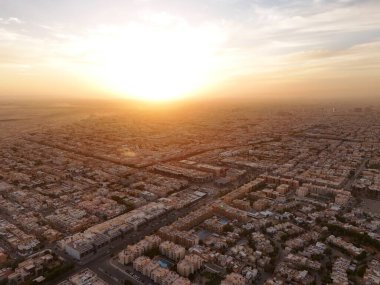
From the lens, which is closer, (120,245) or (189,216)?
(120,245)

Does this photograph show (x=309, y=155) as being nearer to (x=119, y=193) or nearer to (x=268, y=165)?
(x=268, y=165)

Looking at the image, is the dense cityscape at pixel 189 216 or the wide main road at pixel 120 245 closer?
the wide main road at pixel 120 245

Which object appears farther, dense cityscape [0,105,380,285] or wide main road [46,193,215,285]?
dense cityscape [0,105,380,285]

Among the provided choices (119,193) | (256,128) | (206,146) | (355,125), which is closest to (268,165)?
(206,146)

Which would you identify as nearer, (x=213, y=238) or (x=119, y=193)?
(x=213, y=238)

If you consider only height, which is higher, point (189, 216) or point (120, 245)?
point (189, 216)
